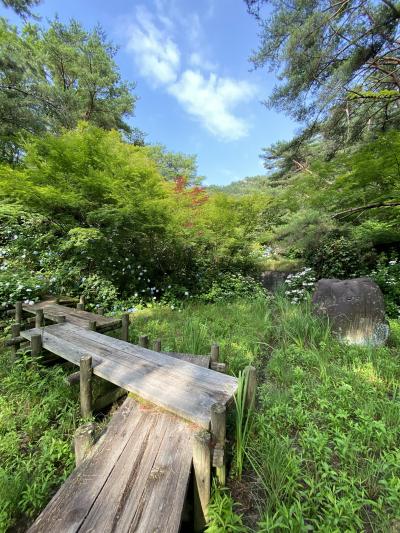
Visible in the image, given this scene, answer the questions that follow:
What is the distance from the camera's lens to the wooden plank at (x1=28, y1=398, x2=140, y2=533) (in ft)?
3.29

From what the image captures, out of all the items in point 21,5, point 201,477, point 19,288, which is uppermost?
point 21,5

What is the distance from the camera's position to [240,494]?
1376 mm

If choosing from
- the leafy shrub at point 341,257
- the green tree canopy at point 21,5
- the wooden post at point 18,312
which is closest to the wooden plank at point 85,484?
the wooden post at point 18,312

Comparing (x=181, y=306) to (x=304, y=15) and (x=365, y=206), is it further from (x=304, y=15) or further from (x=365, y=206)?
(x=304, y=15)

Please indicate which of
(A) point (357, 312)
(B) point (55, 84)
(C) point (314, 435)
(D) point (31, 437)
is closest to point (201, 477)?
(C) point (314, 435)

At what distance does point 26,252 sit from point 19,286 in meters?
1.25

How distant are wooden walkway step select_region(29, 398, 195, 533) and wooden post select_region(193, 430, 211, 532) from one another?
0.07m

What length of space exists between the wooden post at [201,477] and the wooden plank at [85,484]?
44cm

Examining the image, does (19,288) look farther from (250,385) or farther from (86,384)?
(250,385)

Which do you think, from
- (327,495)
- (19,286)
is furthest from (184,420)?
(19,286)

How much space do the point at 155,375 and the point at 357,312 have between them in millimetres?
Answer: 2753

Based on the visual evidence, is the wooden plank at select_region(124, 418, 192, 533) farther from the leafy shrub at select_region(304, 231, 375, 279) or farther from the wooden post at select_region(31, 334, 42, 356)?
the leafy shrub at select_region(304, 231, 375, 279)

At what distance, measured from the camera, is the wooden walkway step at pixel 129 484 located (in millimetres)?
1003

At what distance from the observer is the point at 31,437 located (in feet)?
6.07
